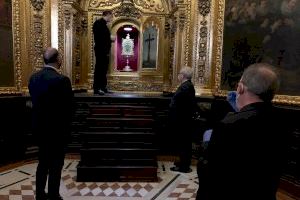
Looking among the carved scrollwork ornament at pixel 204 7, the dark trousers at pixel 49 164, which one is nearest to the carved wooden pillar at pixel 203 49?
the carved scrollwork ornament at pixel 204 7

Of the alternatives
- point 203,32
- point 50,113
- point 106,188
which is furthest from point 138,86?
point 50,113

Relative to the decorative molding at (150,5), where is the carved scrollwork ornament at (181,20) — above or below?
below

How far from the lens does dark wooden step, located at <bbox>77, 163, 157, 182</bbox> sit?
5373mm

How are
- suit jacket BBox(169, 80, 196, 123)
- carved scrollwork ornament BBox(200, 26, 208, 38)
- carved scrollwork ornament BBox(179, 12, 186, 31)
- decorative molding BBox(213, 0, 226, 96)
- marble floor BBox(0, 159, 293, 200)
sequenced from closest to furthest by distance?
1. marble floor BBox(0, 159, 293, 200)
2. suit jacket BBox(169, 80, 196, 123)
3. decorative molding BBox(213, 0, 226, 96)
4. carved scrollwork ornament BBox(200, 26, 208, 38)
5. carved scrollwork ornament BBox(179, 12, 186, 31)

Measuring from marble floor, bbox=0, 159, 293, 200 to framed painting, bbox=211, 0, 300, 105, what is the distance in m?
1.93

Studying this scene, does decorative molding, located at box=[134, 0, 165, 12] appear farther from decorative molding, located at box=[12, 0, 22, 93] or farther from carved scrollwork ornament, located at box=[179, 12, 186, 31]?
decorative molding, located at box=[12, 0, 22, 93]

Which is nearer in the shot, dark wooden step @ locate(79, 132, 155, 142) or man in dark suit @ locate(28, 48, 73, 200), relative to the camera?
man in dark suit @ locate(28, 48, 73, 200)

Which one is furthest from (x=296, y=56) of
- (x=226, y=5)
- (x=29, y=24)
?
(x=29, y=24)

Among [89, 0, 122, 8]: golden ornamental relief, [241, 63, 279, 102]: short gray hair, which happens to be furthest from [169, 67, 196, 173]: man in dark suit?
[89, 0, 122, 8]: golden ornamental relief

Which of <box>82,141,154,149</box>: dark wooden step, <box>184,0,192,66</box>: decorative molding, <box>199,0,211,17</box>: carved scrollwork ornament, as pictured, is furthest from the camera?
<box>184,0,192,66</box>: decorative molding

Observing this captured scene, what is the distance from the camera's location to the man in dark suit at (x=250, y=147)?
1.76 m

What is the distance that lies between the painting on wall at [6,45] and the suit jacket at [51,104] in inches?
110

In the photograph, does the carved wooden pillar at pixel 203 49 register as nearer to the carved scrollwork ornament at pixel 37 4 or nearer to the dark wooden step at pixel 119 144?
the dark wooden step at pixel 119 144

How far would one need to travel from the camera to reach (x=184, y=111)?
5730mm
